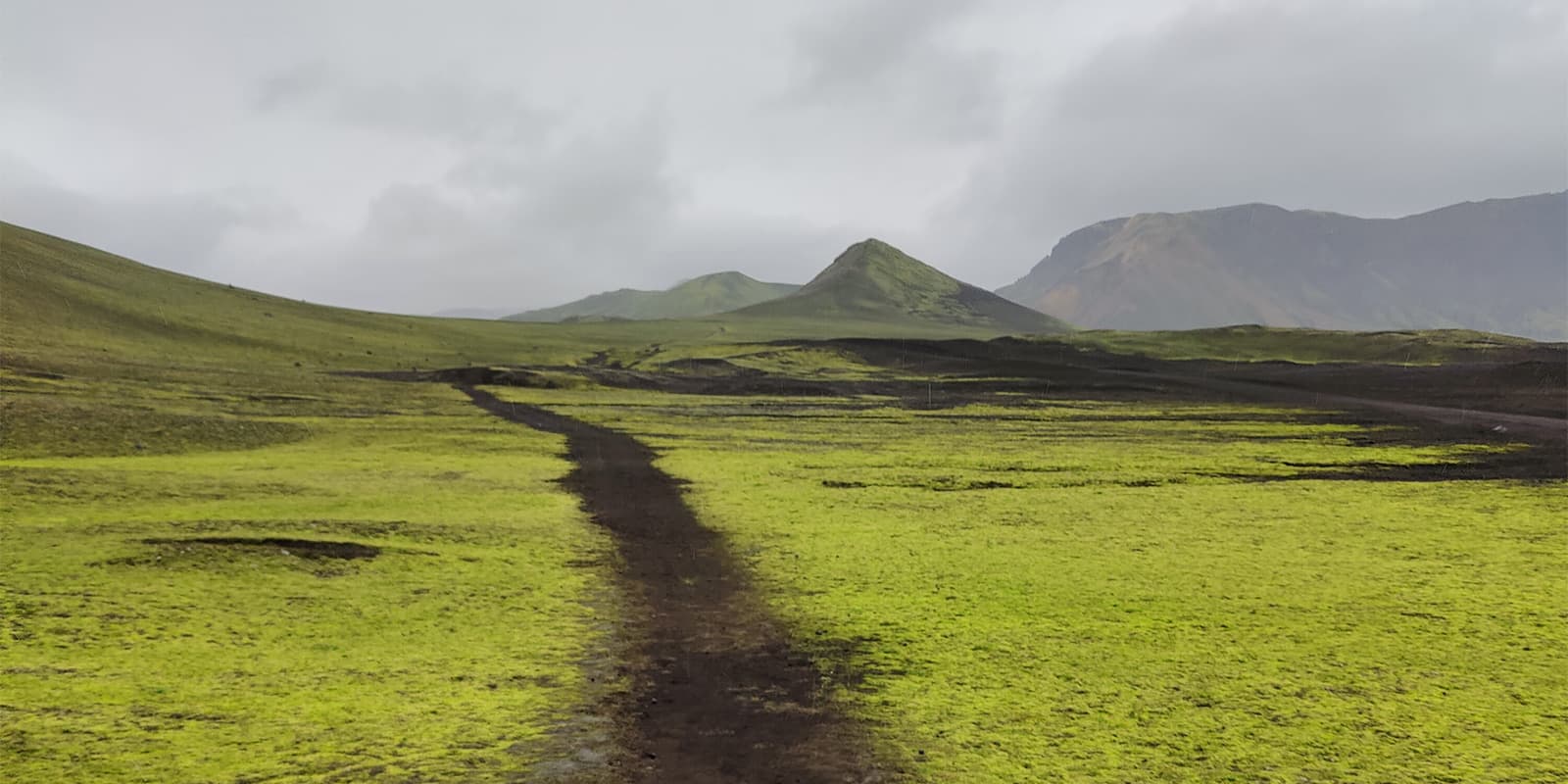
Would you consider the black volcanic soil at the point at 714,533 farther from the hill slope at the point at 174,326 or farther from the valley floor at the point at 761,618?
the hill slope at the point at 174,326

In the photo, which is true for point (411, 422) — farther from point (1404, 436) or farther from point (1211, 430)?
point (1404, 436)

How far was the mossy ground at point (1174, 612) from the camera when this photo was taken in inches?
437

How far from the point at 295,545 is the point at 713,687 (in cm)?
1229

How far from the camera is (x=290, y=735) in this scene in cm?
1072

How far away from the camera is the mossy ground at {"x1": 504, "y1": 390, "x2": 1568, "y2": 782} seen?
36.4ft

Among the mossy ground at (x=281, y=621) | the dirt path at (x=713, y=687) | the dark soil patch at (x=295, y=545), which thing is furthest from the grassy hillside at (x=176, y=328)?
the dirt path at (x=713, y=687)

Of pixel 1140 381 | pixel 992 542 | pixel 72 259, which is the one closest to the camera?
pixel 992 542

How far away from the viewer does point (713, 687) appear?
43.0 feet

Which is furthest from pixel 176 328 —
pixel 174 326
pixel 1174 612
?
pixel 1174 612

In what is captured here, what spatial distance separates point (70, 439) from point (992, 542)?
120 ft

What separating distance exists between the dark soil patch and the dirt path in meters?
6.10

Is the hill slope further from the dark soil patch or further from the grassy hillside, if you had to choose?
the dark soil patch

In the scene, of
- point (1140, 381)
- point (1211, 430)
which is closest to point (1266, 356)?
point (1140, 381)

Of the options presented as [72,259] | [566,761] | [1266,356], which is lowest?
[566,761]
